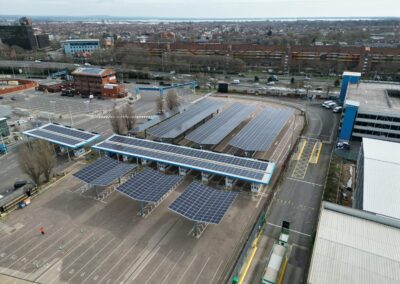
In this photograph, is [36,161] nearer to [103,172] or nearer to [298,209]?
[103,172]

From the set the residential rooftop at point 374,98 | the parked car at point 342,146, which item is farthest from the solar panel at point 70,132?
the residential rooftop at point 374,98

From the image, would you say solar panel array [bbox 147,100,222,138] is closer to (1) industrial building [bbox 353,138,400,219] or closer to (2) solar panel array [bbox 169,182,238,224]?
(2) solar panel array [bbox 169,182,238,224]

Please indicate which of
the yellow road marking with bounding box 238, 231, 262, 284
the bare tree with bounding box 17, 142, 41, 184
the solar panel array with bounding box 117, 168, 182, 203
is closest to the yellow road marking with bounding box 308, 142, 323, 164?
the yellow road marking with bounding box 238, 231, 262, 284

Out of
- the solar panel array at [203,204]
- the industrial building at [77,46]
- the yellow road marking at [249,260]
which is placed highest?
the industrial building at [77,46]

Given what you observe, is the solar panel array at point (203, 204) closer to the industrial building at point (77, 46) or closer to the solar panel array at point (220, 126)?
the solar panel array at point (220, 126)

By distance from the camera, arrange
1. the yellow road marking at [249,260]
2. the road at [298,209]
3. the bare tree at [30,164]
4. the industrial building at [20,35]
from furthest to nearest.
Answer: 1. the industrial building at [20,35]
2. the bare tree at [30,164]
3. the road at [298,209]
4. the yellow road marking at [249,260]

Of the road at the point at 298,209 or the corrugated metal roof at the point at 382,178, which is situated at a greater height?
the corrugated metal roof at the point at 382,178

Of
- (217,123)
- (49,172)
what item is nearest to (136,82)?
(217,123)
